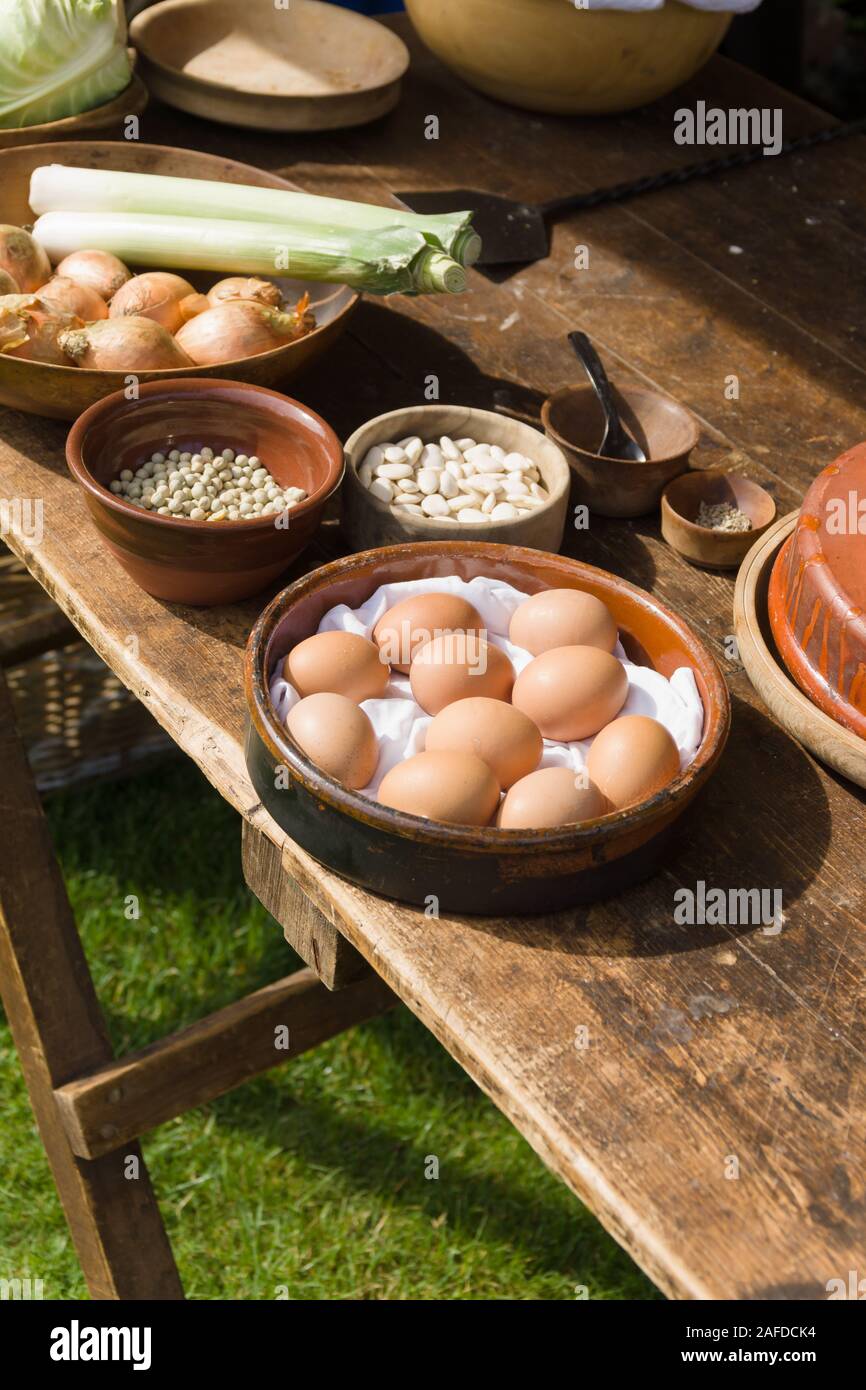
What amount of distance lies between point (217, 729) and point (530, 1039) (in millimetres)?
435

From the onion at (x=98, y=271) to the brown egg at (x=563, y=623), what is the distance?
2.29ft

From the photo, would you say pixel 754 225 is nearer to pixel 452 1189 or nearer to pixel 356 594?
pixel 356 594

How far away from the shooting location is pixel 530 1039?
1.04 metres

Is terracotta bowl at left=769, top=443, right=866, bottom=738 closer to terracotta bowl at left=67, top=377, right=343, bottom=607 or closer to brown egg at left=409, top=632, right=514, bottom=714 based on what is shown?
brown egg at left=409, top=632, right=514, bottom=714

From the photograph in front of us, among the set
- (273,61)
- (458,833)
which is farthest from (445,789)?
(273,61)

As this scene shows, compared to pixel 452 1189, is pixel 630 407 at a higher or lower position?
higher

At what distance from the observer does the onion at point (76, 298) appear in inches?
60.9

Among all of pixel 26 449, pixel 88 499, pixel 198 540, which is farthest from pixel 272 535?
pixel 26 449

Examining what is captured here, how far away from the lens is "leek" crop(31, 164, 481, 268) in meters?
1.69

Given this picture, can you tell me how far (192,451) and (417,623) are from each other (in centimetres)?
38

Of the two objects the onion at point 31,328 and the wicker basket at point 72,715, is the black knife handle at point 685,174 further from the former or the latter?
the wicker basket at point 72,715

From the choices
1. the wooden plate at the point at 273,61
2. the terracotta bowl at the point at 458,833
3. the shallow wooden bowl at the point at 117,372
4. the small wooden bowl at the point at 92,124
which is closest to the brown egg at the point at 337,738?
the terracotta bowl at the point at 458,833

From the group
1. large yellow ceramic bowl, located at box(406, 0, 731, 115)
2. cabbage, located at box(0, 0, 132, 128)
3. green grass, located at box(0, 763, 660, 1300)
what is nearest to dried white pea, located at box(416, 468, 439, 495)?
cabbage, located at box(0, 0, 132, 128)

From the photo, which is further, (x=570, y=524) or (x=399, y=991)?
(x=570, y=524)
